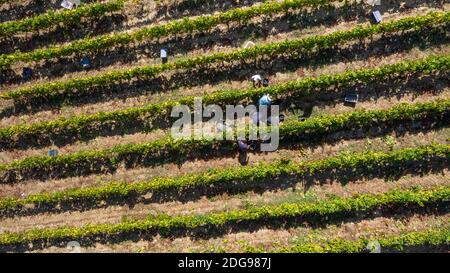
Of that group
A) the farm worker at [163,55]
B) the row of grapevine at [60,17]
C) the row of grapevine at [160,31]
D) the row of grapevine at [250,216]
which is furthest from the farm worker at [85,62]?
the row of grapevine at [250,216]

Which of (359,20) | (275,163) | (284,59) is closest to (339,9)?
(359,20)

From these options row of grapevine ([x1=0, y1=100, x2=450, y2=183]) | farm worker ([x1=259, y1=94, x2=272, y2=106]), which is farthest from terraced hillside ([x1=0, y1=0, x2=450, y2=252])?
farm worker ([x1=259, y1=94, x2=272, y2=106])

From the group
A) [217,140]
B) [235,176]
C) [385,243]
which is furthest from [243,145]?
[385,243]

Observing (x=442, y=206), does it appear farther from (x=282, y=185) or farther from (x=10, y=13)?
(x=10, y=13)

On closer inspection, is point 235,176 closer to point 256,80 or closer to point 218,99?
point 218,99

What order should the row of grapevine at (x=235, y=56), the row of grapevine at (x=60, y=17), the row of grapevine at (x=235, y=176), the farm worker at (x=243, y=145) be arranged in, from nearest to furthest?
the row of grapevine at (x=235, y=176), the row of grapevine at (x=235, y=56), the farm worker at (x=243, y=145), the row of grapevine at (x=60, y=17)

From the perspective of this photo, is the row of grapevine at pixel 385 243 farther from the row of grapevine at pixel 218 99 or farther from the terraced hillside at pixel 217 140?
the row of grapevine at pixel 218 99
